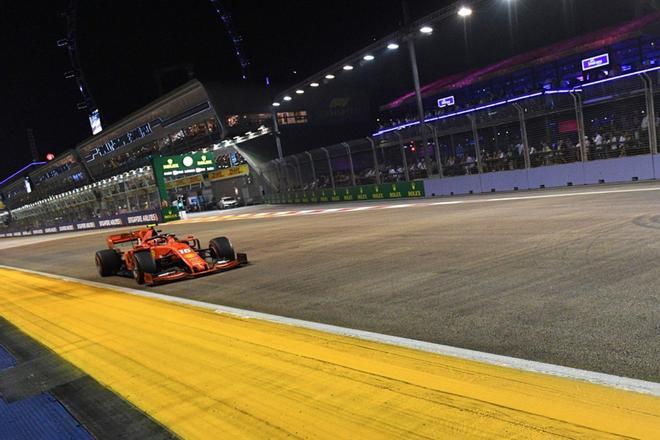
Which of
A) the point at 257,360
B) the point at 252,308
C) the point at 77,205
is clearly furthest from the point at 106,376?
the point at 77,205

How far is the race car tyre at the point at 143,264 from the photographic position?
9.09 m

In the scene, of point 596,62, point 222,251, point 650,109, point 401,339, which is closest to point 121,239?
point 222,251

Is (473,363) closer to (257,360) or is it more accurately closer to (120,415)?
(257,360)

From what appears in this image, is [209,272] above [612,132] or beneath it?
beneath

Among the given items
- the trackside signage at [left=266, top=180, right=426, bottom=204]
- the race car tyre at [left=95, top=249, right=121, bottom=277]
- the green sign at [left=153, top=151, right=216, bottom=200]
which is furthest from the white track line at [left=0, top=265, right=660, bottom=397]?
the green sign at [left=153, top=151, right=216, bottom=200]

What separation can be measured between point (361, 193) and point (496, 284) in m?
23.6

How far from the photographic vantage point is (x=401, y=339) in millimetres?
4336

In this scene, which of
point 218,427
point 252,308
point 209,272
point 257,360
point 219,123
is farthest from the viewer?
point 219,123

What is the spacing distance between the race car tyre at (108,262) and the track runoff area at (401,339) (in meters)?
1.56

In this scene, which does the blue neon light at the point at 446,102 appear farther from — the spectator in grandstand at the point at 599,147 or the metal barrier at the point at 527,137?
the spectator in grandstand at the point at 599,147

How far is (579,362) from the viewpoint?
11.2 ft

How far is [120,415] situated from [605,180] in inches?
739

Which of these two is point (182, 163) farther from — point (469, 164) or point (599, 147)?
point (599, 147)

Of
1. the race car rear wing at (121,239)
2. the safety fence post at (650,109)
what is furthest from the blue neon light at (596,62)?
the race car rear wing at (121,239)
